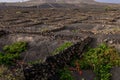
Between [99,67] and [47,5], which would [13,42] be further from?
[47,5]

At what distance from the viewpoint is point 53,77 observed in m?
15.7

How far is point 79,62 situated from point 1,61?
17.3 ft

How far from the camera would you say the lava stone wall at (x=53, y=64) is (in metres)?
13.9

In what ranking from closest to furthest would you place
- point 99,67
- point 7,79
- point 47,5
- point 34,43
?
point 7,79
point 99,67
point 34,43
point 47,5

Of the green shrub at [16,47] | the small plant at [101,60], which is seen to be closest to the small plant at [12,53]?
the green shrub at [16,47]

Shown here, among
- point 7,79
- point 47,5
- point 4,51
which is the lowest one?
point 47,5

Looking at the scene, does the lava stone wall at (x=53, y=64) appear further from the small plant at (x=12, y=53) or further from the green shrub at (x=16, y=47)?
the green shrub at (x=16, y=47)

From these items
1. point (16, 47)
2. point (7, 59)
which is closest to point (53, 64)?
point (7, 59)

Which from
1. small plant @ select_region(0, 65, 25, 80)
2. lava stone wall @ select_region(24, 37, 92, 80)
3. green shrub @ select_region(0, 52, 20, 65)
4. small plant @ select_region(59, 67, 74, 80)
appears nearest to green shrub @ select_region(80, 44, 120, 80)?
lava stone wall @ select_region(24, 37, 92, 80)

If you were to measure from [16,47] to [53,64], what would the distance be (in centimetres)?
580

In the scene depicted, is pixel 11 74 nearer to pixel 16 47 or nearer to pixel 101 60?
pixel 101 60

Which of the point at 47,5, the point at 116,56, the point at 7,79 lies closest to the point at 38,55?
the point at 116,56

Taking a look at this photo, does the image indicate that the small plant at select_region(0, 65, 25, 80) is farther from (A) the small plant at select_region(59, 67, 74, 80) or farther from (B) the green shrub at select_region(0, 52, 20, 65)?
(B) the green shrub at select_region(0, 52, 20, 65)

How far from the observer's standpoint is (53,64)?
52.6 feet
